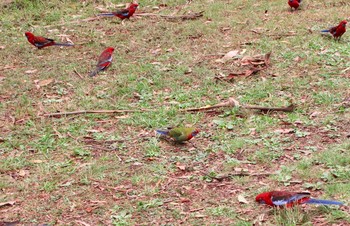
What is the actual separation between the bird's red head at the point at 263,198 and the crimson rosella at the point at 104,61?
3692 mm

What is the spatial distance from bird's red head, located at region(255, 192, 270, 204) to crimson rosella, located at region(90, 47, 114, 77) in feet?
12.1

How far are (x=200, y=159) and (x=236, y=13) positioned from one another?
4.54 meters

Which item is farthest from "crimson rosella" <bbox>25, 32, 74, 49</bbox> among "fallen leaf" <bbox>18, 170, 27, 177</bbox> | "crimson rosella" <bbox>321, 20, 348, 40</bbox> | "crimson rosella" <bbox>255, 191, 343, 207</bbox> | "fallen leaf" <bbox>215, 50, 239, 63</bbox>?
"crimson rosella" <bbox>255, 191, 343, 207</bbox>

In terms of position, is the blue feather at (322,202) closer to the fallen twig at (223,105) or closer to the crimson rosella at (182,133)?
the crimson rosella at (182,133)

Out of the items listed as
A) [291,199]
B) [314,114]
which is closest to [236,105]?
[314,114]

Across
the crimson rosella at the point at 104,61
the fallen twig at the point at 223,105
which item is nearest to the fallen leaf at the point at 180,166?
the fallen twig at the point at 223,105

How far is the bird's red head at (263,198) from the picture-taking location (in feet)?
14.0

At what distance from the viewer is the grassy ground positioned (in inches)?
185

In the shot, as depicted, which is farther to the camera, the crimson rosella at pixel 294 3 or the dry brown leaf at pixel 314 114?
the crimson rosella at pixel 294 3

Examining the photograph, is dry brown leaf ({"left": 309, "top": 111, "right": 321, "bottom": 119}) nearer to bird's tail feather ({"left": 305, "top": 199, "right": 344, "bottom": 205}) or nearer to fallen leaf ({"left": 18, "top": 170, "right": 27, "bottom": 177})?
bird's tail feather ({"left": 305, "top": 199, "right": 344, "bottom": 205})

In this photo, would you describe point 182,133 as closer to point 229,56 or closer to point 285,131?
point 285,131

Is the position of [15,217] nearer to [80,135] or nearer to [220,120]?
[80,135]

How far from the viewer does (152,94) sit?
6.88 m

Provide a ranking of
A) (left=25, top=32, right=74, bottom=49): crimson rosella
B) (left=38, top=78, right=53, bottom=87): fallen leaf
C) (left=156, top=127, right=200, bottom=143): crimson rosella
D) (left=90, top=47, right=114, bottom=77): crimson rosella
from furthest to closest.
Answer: (left=25, top=32, right=74, bottom=49): crimson rosella → (left=90, top=47, right=114, bottom=77): crimson rosella → (left=38, top=78, right=53, bottom=87): fallen leaf → (left=156, top=127, right=200, bottom=143): crimson rosella
